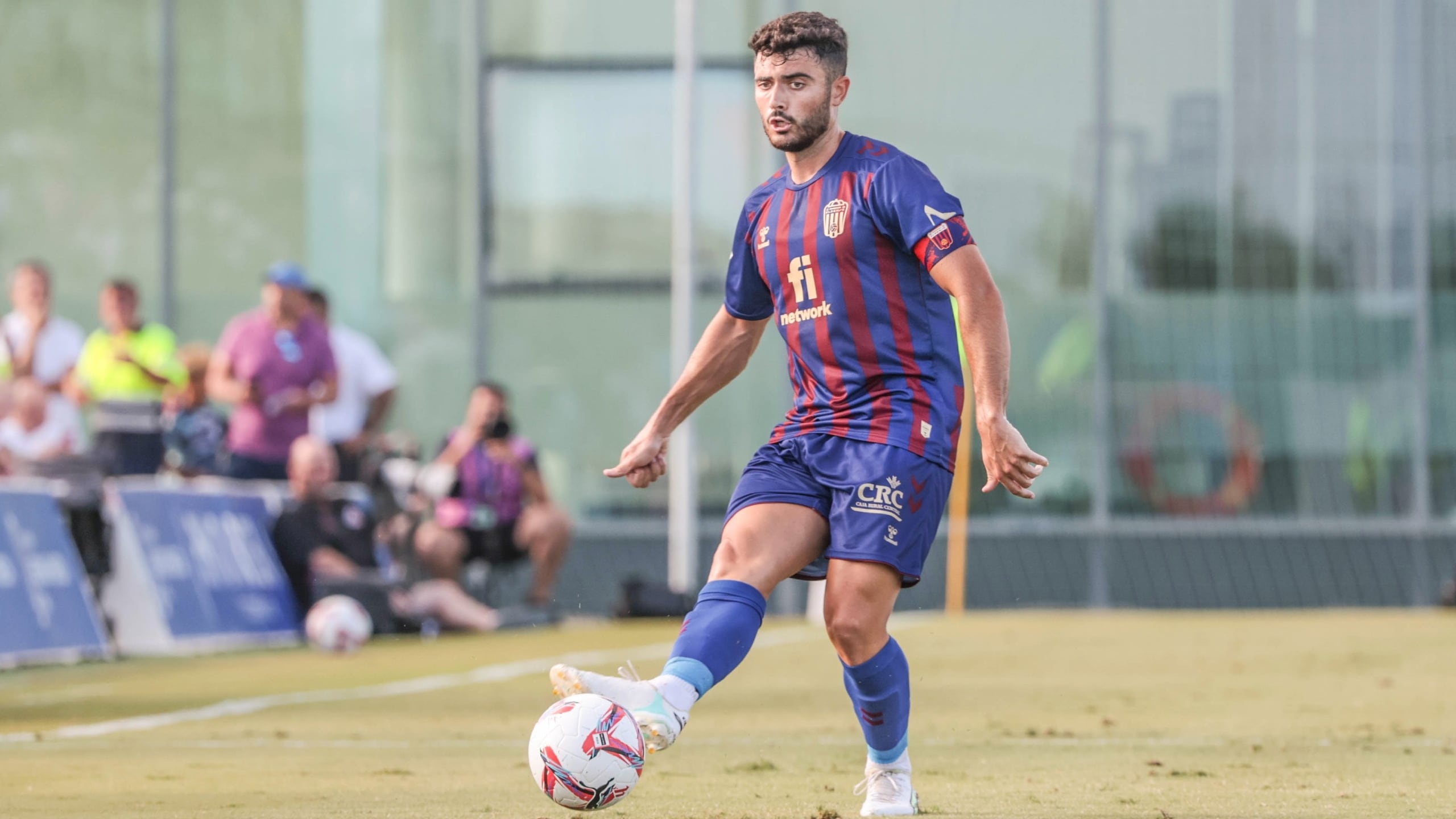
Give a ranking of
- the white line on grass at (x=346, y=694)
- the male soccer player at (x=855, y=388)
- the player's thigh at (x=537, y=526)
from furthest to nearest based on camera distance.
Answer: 1. the player's thigh at (x=537, y=526)
2. the white line on grass at (x=346, y=694)
3. the male soccer player at (x=855, y=388)

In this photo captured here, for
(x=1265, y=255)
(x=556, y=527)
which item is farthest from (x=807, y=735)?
(x=1265, y=255)

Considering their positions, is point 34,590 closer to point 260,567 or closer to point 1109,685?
point 260,567

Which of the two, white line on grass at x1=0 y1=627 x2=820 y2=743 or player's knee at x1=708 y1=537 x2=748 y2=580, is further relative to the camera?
white line on grass at x1=0 y1=627 x2=820 y2=743

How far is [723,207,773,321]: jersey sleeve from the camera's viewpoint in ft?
18.8

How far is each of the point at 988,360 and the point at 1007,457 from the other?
25cm

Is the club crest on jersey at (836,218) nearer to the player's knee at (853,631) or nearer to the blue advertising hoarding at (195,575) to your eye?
the player's knee at (853,631)

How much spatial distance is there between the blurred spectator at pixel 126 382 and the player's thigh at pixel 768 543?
962cm

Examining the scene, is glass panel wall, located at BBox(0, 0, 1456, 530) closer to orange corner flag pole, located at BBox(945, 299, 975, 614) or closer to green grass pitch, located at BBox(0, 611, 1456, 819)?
orange corner flag pole, located at BBox(945, 299, 975, 614)

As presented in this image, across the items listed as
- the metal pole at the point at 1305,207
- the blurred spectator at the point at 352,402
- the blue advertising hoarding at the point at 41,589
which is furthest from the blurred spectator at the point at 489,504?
the metal pole at the point at 1305,207

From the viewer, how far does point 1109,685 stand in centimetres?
1062

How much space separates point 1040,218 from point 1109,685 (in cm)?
1109

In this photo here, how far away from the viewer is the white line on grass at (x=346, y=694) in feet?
27.5

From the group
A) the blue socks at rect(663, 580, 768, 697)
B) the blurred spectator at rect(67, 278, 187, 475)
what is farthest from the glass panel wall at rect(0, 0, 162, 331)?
the blue socks at rect(663, 580, 768, 697)

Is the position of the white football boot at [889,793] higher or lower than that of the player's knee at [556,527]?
higher
